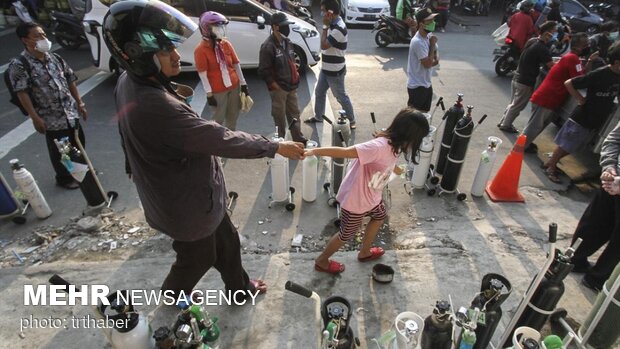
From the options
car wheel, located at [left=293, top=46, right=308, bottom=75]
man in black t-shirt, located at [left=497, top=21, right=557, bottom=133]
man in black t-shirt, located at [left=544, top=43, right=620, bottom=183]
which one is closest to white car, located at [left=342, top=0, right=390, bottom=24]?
car wheel, located at [left=293, top=46, right=308, bottom=75]

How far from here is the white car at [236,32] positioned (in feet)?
23.5

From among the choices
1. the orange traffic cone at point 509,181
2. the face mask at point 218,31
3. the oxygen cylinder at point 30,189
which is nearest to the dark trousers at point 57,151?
the oxygen cylinder at point 30,189

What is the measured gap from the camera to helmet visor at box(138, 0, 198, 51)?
A: 1.73m

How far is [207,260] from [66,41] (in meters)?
9.70

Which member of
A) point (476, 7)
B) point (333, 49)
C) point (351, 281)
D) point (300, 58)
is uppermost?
point (333, 49)

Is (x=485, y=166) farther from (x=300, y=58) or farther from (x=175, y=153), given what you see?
(x=300, y=58)

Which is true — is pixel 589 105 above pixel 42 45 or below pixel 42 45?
below

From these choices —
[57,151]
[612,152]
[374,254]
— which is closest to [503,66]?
[612,152]

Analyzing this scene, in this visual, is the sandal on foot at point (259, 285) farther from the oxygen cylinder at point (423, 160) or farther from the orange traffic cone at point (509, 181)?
the orange traffic cone at point (509, 181)

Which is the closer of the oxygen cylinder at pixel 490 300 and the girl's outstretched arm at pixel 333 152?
the oxygen cylinder at pixel 490 300

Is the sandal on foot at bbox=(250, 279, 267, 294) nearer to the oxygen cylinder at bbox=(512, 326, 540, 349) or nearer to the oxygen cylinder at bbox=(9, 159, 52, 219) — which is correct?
the oxygen cylinder at bbox=(512, 326, 540, 349)

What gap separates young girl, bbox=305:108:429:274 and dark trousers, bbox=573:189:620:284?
67.9 inches

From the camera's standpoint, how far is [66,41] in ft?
30.7

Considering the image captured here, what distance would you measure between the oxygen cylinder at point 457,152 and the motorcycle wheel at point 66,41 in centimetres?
972
